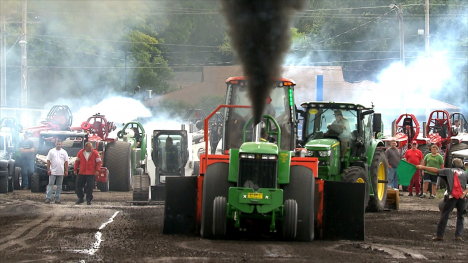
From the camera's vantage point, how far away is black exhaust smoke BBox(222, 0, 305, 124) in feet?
33.2

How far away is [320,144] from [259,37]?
572cm

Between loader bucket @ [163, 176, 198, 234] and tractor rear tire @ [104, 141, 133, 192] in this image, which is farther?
tractor rear tire @ [104, 141, 133, 192]

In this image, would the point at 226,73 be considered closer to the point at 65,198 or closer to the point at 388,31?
the point at 388,31

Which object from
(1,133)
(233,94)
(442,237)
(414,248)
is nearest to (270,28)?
(233,94)

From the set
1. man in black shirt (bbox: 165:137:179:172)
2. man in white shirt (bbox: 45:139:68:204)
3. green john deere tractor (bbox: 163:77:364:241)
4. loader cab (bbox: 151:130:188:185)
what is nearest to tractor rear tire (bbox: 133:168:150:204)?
loader cab (bbox: 151:130:188:185)

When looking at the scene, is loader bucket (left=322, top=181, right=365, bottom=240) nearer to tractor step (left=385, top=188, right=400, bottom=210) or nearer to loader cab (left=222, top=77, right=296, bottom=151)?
loader cab (left=222, top=77, right=296, bottom=151)

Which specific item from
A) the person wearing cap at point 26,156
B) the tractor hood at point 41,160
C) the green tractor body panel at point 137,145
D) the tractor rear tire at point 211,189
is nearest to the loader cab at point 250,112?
the tractor rear tire at point 211,189

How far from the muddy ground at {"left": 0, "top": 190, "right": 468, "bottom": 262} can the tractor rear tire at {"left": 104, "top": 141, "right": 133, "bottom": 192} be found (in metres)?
7.36

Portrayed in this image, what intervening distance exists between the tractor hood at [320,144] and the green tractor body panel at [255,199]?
187 inches

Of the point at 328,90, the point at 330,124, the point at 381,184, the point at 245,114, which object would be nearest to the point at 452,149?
the point at 381,184

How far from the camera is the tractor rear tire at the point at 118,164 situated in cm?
2367

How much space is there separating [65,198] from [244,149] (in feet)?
35.4

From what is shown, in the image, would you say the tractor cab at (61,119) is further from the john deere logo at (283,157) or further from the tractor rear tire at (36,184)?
the john deere logo at (283,157)

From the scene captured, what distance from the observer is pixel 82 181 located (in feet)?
61.8
